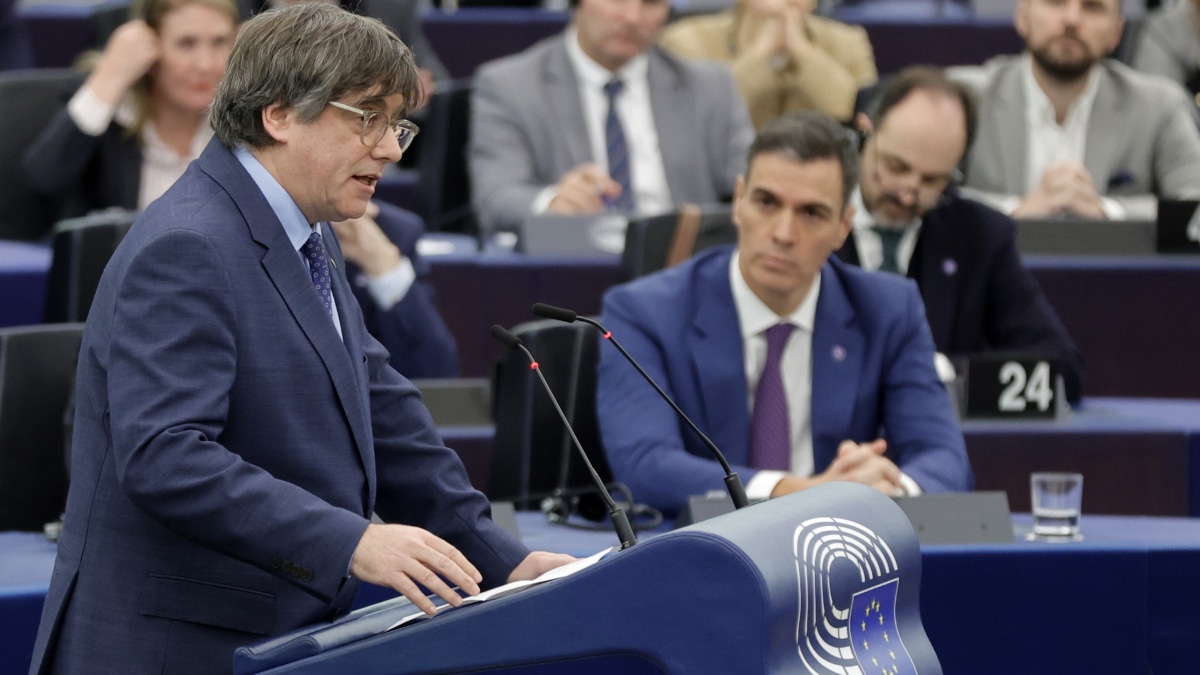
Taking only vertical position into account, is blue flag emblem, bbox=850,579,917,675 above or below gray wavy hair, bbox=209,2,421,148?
below

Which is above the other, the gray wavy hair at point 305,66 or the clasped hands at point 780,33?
the gray wavy hair at point 305,66

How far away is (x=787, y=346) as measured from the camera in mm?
3350

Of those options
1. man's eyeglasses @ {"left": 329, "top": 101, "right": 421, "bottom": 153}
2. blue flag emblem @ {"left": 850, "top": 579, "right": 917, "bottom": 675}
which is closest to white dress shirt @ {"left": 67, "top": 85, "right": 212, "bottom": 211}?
man's eyeglasses @ {"left": 329, "top": 101, "right": 421, "bottom": 153}

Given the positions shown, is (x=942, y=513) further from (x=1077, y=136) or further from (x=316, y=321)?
(x=1077, y=136)

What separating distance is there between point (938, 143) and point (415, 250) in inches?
48.4

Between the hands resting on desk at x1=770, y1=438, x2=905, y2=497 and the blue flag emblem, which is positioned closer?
the blue flag emblem

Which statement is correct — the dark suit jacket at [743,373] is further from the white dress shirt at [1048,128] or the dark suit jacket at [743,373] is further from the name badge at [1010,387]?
the white dress shirt at [1048,128]

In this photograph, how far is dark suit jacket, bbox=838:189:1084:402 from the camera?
4145 mm

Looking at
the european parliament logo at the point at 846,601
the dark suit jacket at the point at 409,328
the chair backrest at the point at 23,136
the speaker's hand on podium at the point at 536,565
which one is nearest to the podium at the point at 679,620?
the european parliament logo at the point at 846,601

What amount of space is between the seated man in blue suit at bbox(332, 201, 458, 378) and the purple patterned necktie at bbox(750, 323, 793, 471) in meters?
1.07

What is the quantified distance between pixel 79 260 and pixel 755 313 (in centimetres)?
144

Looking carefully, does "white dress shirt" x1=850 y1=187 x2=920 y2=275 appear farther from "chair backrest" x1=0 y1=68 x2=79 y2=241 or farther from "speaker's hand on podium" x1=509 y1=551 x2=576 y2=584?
"speaker's hand on podium" x1=509 y1=551 x2=576 y2=584

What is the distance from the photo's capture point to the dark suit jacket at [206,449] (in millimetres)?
1733

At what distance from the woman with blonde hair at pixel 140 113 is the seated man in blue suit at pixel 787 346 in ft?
5.82
